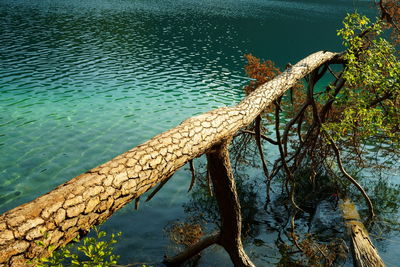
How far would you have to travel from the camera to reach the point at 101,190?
3.04 m

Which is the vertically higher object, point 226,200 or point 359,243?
point 226,200

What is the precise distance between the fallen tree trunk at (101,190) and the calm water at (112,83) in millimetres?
5787

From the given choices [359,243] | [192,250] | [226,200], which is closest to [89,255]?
[226,200]

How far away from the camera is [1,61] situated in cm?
2722

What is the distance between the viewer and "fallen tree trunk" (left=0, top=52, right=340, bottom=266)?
2.39 m

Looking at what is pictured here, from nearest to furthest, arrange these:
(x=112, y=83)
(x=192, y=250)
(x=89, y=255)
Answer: (x=89, y=255), (x=192, y=250), (x=112, y=83)

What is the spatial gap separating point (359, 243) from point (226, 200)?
15.9ft

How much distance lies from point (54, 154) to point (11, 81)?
12.0m

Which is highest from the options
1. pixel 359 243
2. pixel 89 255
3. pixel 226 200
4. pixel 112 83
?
pixel 89 255

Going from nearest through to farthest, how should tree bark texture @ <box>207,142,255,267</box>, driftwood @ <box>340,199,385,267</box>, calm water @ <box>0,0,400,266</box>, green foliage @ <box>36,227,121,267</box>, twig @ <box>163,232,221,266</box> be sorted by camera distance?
1. green foliage @ <box>36,227,121,267</box>
2. tree bark texture @ <box>207,142,255,267</box>
3. twig @ <box>163,232,221,266</box>
4. driftwood @ <box>340,199,385,267</box>
5. calm water @ <box>0,0,400,266</box>

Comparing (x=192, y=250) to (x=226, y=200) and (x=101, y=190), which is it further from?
(x=101, y=190)

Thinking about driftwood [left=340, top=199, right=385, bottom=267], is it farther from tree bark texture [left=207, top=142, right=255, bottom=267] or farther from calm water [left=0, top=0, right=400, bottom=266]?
tree bark texture [left=207, top=142, right=255, bottom=267]

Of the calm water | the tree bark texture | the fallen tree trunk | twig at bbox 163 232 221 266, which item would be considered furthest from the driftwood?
the fallen tree trunk

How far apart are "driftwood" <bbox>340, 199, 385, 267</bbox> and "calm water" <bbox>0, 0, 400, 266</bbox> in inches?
48.6
